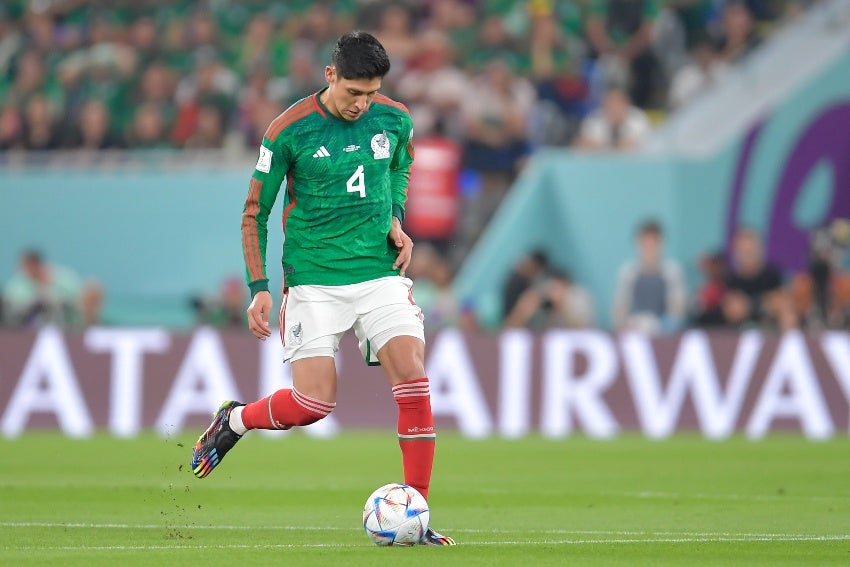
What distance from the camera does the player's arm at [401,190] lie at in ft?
29.0

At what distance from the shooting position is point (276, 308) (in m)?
20.8

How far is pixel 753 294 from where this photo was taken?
59.5 feet

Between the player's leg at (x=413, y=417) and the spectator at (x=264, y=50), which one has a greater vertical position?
the spectator at (x=264, y=50)

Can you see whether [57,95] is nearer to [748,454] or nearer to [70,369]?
[70,369]

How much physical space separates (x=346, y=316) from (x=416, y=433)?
2.37 feet

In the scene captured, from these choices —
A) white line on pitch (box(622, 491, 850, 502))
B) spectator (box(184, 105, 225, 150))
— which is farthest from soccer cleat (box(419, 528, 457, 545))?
spectator (box(184, 105, 225, 150))

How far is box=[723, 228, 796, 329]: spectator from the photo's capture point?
701 inches

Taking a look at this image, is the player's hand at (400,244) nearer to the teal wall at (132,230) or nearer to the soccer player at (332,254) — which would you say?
the soccer player at (332,254)

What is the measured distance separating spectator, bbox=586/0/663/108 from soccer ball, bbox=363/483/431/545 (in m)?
12.9

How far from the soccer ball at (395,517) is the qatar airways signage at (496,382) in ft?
30.7

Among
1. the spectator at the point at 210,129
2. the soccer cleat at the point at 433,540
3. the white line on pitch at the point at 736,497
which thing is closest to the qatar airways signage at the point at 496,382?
the spectator at the point at 210,129

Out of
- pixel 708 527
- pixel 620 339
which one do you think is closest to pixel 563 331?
pixel 620 339

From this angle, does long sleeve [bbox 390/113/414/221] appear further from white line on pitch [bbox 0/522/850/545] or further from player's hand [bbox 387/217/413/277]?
white line on pitch [bbox 0/522/850/545]

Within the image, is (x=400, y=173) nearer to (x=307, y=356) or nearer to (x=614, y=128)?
(x=307, y=356)
